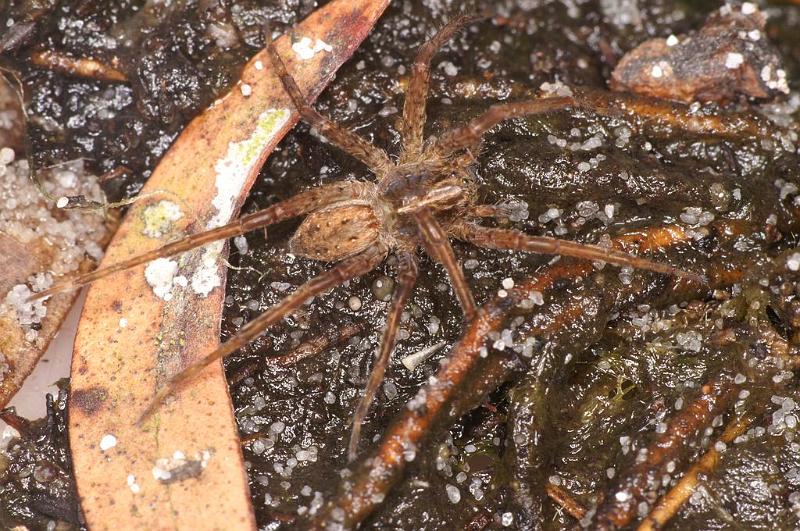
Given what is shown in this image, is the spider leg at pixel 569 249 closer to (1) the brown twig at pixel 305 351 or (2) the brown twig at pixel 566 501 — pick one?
(1) the brown twig at pixel 305 351

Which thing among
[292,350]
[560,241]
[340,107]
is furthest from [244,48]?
[560,241]

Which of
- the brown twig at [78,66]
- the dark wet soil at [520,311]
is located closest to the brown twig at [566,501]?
the dark wet soil at [520,311]

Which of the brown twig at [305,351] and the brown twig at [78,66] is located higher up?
the brown twig at [78,66]

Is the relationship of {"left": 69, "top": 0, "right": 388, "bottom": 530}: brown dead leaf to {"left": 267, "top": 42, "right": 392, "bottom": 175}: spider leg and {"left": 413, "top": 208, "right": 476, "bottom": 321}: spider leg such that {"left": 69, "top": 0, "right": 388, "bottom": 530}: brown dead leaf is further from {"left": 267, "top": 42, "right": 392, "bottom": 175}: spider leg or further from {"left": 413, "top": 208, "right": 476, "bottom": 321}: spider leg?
{"left": 413, "top": 208, "right": 476, "bottom": 321}: spider leg

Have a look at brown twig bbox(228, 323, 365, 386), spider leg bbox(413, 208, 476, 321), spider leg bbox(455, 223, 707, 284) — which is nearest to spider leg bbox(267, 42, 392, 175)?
spider leg bbox(413, 208, 476, 321)

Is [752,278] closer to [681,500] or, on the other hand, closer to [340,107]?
[681,500]
